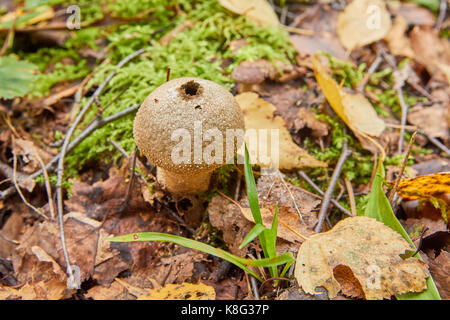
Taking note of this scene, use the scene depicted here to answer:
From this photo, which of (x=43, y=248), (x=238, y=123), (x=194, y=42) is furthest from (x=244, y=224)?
(x=194, y=42)

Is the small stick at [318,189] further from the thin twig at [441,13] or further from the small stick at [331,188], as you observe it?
Answer: the thin twig at [441,13]

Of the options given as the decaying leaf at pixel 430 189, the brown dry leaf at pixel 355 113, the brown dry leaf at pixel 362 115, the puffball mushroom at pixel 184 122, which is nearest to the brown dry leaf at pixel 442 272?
the decaying leaf at pixel 430 189

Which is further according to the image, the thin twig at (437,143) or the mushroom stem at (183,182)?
the thin twig at (437,143)

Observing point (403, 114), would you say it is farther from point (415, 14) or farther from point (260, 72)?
point (415, 14)

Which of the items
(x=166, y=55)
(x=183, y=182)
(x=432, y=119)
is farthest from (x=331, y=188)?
(x=166, y=55)

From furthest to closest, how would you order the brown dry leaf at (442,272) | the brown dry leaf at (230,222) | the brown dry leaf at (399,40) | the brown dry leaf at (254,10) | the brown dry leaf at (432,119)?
the brown dry leaf at (399,40), the brown dry leaf at (254,10), the brown dry leaf at (432,119), the brown dry leaf at (230,222), the brown dry leaf at (442,272)
